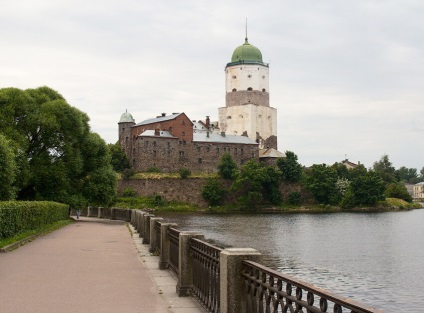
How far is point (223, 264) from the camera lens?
7.09m

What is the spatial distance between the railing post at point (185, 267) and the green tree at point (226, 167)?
319 feet

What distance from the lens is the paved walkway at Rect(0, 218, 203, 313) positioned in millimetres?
9109

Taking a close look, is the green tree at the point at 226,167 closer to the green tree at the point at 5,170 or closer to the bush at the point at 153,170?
the bush at the point at 153,170

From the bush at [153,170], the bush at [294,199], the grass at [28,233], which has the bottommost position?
the grass at [28,233]

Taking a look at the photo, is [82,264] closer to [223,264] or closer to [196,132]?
[223,264]

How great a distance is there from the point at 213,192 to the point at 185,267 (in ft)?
312

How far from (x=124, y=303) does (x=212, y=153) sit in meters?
103

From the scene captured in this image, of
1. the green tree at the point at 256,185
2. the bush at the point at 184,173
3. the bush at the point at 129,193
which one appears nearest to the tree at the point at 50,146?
the bush at the point at 129,193

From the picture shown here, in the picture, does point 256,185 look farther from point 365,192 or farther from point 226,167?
point 365,192

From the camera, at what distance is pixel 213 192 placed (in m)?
105

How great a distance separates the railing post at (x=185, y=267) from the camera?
10102 mm

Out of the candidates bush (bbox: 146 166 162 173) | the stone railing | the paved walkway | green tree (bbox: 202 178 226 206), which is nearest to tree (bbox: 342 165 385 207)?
green tree (bbox: 202 178 226 206)

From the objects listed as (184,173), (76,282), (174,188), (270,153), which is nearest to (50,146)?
(76,282)

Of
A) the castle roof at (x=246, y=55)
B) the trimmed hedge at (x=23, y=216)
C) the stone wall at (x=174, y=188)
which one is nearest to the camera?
the trimmed hedge at (x=23, y=216)
